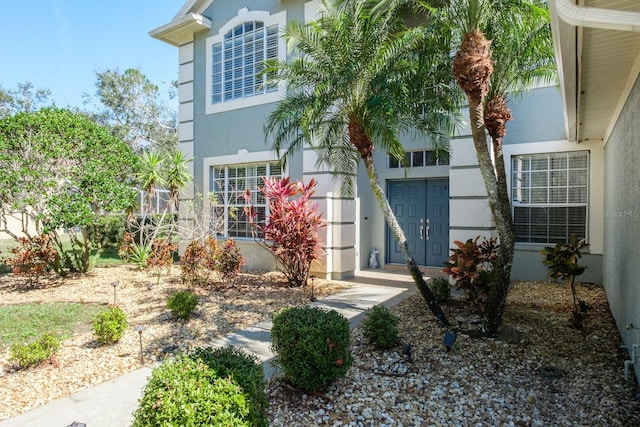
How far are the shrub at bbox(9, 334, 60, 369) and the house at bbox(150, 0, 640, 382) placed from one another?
20.2 feet

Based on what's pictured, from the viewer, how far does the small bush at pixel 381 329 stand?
4855mm

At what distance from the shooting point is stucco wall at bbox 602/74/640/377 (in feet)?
13.7

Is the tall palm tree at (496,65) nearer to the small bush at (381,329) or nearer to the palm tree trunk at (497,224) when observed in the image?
the palm tree trunk at (497,224)

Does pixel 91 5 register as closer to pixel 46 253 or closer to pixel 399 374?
pixel 46 253

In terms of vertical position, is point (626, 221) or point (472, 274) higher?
point (626, 221)

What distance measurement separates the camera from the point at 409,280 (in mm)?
9812

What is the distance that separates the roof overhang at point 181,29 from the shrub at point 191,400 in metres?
11.7

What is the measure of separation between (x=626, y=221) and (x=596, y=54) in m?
2.13

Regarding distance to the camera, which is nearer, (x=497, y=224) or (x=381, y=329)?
(x=381, y=329)

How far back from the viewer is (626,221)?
16.3 feet

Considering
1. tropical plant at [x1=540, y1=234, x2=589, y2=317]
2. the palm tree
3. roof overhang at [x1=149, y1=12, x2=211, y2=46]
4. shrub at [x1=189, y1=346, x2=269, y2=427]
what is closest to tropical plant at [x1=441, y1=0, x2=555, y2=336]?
the palm tree

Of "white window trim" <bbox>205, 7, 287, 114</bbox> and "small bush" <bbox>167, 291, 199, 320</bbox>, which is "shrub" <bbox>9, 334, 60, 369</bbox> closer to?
"small bush" <bbox>167, 291, 199, 320</bbox>

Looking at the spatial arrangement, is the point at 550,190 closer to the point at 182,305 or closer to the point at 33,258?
the point at 182,305

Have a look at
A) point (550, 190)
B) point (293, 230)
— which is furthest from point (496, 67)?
point (293, 230)
